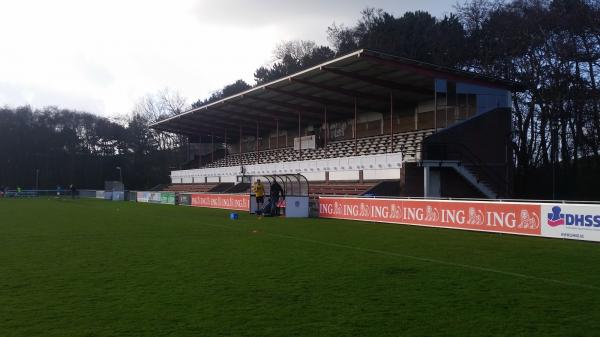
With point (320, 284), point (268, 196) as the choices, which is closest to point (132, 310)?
point (320, 284)

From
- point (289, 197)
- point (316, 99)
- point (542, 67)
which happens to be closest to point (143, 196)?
point (316, 99)

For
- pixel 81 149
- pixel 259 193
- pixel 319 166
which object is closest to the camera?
pixel 259 193

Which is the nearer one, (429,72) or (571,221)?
(571,221)

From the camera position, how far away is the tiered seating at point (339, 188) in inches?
1436

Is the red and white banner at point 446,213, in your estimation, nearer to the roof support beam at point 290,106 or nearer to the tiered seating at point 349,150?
the tiered seating at point 349,150

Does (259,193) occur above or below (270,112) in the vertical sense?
below

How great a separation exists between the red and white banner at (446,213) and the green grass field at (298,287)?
1.39 m

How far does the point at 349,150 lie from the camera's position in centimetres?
4597

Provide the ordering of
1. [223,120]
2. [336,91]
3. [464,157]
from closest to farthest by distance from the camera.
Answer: [464,157] → [336,91] → [223,120]

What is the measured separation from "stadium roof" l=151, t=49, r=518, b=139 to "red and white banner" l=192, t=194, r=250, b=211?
904 centimetres

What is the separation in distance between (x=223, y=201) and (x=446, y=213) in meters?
21.2

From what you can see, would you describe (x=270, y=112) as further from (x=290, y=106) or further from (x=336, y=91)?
(x=336, y=91)

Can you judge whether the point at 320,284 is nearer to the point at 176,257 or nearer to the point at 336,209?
the point at 176,257

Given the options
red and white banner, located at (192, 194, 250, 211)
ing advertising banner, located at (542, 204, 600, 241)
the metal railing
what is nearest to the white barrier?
the metal railing
